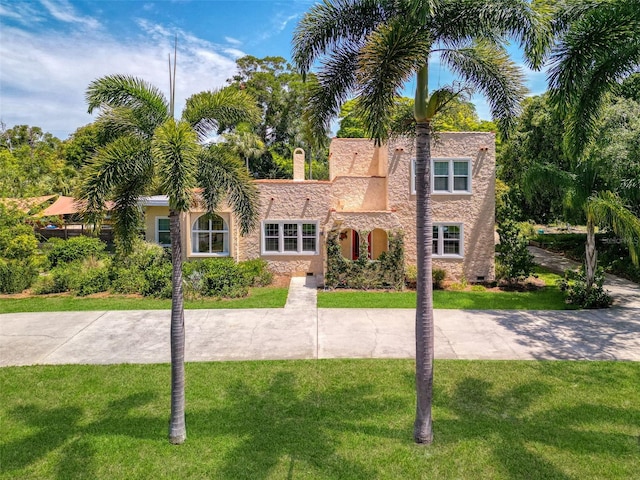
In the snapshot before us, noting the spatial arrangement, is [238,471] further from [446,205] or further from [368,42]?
[446,205]

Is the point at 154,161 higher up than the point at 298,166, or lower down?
lower down

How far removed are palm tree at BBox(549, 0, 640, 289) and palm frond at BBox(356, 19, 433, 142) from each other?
417 centimetres

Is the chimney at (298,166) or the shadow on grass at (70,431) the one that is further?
the chimney at (298,166)

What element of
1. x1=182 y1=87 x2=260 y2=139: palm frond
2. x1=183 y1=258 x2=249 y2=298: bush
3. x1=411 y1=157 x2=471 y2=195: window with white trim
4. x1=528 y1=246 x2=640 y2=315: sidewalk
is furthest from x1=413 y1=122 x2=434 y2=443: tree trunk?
x1=411 y1=157 x2=471 y2=195: window with white trim

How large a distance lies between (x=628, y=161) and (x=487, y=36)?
1070 cm

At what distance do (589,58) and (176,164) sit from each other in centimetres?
813

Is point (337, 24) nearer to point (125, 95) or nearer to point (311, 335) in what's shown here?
point (125, 95)

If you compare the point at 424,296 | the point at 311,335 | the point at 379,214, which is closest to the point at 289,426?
the point at 424,296

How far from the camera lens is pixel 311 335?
1077cm

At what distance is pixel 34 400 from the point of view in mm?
7309

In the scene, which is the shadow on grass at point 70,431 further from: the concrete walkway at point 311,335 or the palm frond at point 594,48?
Result: the palm frond at point 594,48

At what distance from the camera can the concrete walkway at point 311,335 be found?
30.9 ft

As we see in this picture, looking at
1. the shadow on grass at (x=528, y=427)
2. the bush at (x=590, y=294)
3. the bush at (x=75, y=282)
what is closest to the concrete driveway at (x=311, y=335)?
the bush at (x=590, y=294)

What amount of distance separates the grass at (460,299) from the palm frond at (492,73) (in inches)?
329
